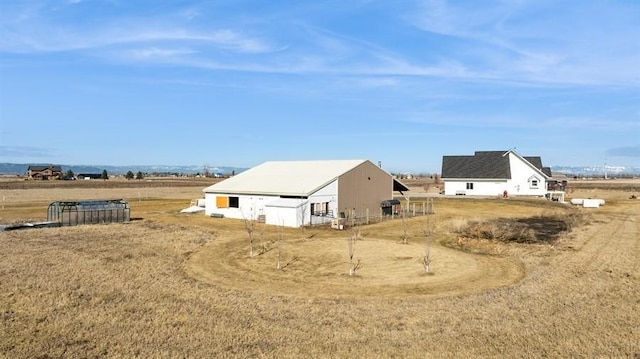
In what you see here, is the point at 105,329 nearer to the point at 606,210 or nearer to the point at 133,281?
the point at 133,281

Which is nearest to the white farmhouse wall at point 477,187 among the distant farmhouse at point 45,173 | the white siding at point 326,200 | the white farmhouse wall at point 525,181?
the white farmhouse wall at point 525,181

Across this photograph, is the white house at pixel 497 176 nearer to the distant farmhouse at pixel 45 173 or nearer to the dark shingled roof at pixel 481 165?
the dark shingled roof at pixel 481 165

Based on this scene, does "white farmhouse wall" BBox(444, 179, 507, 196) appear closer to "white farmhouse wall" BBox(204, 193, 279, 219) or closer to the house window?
the house window

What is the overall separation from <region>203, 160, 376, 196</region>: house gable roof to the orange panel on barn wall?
0.70m

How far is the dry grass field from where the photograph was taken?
12586mm

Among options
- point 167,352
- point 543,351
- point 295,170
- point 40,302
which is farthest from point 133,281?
point 295,170

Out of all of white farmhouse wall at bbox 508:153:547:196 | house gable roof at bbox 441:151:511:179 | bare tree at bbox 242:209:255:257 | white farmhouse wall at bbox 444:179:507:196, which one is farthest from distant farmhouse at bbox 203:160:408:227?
white farmhouse wall at bbox 508:153:547:196

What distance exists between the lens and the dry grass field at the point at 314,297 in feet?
41.3

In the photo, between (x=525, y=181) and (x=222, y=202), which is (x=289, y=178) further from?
(x=525, y=181)

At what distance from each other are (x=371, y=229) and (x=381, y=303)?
2126 centimetres

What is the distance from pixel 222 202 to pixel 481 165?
151 feet

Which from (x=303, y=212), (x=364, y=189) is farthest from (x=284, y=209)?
(x=364, y=189)

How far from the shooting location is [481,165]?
73.9 m

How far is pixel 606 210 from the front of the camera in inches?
2130
